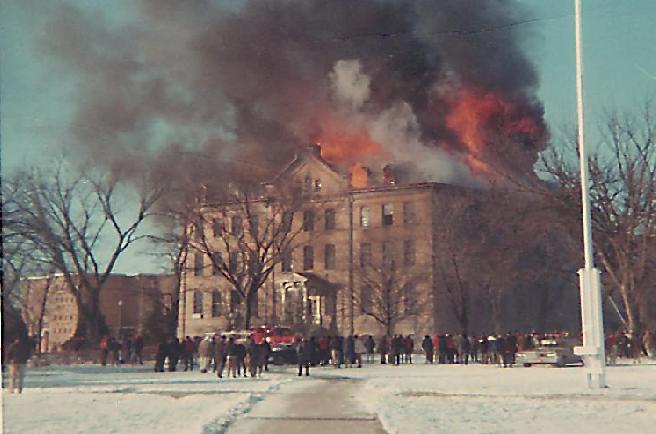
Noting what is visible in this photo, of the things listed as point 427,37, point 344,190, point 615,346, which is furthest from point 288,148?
point 615,346

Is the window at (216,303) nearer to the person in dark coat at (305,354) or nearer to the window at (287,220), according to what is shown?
the window at (287,220)

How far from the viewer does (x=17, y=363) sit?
16.2 m

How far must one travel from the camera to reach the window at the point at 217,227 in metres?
26.5

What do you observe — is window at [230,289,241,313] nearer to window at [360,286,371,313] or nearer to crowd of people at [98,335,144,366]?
window at [360,286,371,313]

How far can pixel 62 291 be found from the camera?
19156mm

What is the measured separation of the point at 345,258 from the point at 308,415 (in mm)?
12184

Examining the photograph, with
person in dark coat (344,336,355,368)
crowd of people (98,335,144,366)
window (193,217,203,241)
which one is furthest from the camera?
person in dark coat (344,336,355,368)

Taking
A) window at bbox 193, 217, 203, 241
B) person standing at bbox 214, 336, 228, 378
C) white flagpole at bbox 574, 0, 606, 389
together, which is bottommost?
person standing at bbox 214, 336, 228, 378

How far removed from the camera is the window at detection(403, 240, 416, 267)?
24.0 meters

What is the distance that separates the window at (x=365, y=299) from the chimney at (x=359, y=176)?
9.29ft

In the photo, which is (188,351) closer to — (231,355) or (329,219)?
(231,355)

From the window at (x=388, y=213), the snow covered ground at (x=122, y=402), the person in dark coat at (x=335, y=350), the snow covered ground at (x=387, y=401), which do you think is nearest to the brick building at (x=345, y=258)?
the window at (x=388, y=213)

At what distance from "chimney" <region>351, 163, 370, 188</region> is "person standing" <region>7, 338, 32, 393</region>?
10552 mm

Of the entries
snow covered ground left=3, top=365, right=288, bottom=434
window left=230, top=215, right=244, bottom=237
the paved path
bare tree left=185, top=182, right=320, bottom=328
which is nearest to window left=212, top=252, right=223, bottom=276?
bare tree left=185, top=182, right=320, bottom=328
